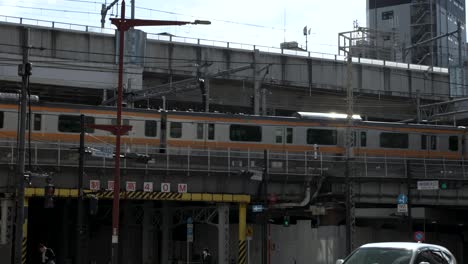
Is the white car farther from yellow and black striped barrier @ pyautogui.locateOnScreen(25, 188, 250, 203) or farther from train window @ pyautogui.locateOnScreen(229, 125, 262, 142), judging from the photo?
train window @ pyautogui.locateOnScreen(229, 125, 262, 142)

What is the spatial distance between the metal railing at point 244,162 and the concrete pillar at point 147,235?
5.01 meters

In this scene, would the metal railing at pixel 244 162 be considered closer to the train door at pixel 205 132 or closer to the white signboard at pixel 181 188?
the white signboard at pixel 181 188

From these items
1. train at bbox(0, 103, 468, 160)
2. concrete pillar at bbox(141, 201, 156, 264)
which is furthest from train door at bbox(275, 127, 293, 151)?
concrete pillar at bbox(141, 201, 156, 264)

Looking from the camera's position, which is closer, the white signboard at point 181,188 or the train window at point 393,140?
the white signboard at point 181,188

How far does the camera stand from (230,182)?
3622cm

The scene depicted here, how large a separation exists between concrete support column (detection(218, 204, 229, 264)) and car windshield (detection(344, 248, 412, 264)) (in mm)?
23086

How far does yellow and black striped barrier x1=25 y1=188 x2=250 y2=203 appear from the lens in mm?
33078

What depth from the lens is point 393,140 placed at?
42938 mm

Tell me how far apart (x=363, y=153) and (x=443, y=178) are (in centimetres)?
502

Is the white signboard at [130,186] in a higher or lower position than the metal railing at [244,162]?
lower

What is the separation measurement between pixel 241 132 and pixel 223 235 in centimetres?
655

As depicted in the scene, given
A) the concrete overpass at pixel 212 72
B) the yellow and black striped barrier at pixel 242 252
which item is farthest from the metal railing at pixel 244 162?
the concrete overpass at pixel 212 72

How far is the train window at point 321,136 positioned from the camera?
4084cm

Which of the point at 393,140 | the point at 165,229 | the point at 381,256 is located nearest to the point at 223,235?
the point at 165,229
